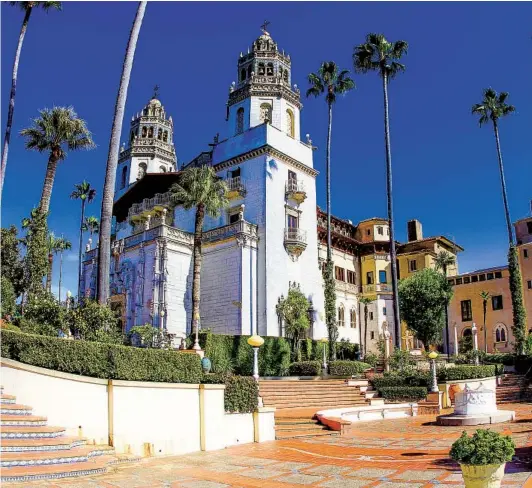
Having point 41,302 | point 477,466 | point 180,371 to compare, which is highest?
point 41,302

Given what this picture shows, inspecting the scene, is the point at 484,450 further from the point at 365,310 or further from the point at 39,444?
the point at 365,310

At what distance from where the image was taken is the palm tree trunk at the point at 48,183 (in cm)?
2384

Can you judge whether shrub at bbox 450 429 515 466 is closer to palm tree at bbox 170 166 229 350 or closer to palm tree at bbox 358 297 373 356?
palm tree at bbox 170 166 229 350

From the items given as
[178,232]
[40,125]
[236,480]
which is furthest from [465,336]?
[236,480]

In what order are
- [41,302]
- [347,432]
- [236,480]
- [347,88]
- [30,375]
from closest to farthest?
[236,480]
[30,375]
[347,432]
[41,302]
[347,88]

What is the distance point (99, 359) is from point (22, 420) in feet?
7.84

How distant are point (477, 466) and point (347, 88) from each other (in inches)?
1501

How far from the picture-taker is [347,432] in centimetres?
1816

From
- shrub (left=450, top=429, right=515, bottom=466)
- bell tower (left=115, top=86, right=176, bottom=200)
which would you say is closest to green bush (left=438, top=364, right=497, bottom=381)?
shrub (left=450, top=429, right=515, bottom=466)

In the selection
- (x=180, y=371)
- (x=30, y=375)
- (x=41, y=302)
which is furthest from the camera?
(x=41, y=302)

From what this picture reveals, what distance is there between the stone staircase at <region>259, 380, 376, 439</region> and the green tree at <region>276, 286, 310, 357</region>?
7334 mm

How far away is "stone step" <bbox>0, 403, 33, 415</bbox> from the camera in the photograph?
1127 centimetres

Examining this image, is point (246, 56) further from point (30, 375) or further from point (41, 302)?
point (30, 375)

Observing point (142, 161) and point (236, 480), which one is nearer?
point (236, 480)
